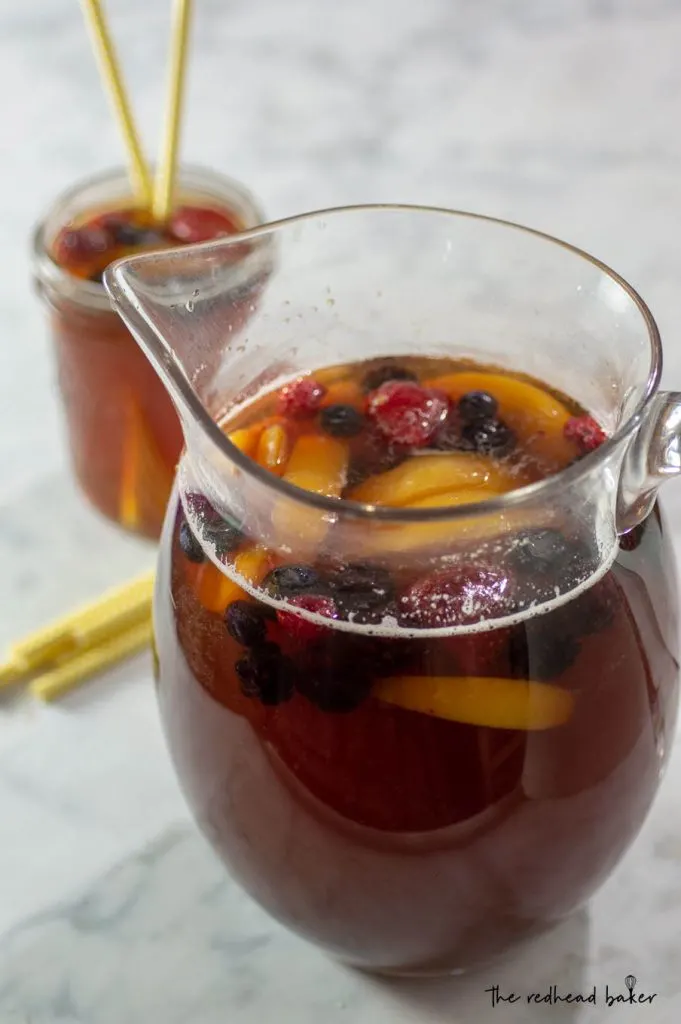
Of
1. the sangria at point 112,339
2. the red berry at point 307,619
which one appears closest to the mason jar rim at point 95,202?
the sangria at point 112,339

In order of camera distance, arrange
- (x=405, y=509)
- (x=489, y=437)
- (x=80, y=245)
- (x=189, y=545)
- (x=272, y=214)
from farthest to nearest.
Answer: (x=272, y=214)
(x=80, y=245)
(x=489, y=437)
(x=189, y=545)
(x=405, y=509)

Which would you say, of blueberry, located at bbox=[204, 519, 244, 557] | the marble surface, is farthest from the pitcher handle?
the marble surface

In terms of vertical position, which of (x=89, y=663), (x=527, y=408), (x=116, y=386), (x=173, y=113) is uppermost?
(x=173, y=113)

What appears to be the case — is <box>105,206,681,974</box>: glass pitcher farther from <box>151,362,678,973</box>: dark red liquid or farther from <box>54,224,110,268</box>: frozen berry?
<box>54,224,110,268</box>: frozen berry

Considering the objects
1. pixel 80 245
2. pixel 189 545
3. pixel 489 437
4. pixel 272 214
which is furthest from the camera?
pixel 272 214

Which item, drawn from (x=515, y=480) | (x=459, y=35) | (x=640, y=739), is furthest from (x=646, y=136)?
(x=640, y=739)

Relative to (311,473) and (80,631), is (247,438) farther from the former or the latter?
(80,631)

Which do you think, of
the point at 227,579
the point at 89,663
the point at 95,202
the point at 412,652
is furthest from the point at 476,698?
the point at 95,202
